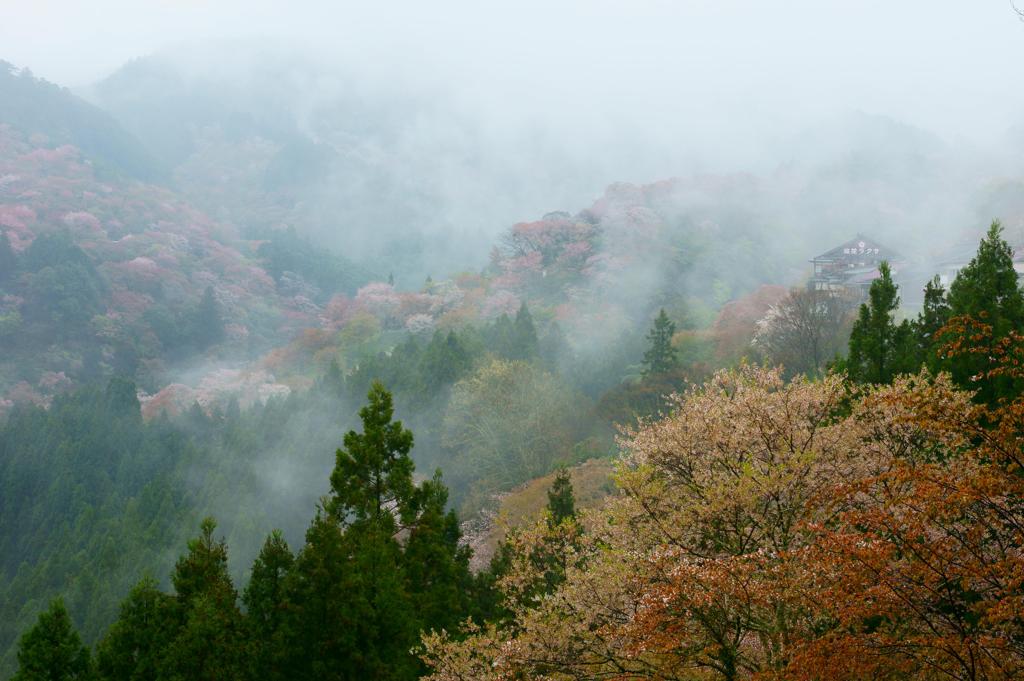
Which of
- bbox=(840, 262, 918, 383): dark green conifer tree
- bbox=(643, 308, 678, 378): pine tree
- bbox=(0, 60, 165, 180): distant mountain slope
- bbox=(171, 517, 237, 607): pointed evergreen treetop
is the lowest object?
bbox=(171, 517, 237, 607): pointed evergreen treetop

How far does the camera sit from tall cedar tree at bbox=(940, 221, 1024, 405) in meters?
13.7

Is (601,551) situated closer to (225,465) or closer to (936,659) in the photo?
(936,659)

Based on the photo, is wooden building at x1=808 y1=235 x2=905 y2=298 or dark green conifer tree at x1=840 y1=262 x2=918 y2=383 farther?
wooden building at x1=808 y1=235 x2=905 y2=298

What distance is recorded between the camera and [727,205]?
67.2m

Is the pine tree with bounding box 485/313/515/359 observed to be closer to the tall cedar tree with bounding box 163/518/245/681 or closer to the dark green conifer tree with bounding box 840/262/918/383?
the dark green conifer tree with bounding box 840/262/918/383

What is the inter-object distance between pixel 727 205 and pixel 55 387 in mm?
57300

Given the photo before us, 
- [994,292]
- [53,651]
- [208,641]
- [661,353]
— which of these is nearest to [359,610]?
[208,641]

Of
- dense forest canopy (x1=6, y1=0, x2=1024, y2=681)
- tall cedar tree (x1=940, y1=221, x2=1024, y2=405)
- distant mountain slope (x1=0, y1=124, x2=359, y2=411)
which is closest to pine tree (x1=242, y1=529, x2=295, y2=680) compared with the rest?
dense forest canopy (x1=6, y1=0, x2=1024, y2=681)

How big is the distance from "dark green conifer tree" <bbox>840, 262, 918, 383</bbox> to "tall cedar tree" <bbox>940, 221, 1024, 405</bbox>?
49.3 inches

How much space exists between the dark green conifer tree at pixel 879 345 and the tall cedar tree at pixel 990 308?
1251 millimetres

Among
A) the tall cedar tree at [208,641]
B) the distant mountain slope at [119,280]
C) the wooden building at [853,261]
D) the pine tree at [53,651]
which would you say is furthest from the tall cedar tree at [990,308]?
the distant mountain slope at [119,280]

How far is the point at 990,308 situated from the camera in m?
15.6

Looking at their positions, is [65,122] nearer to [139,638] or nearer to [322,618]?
[139,638]

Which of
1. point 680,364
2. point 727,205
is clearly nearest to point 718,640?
point 680,364
